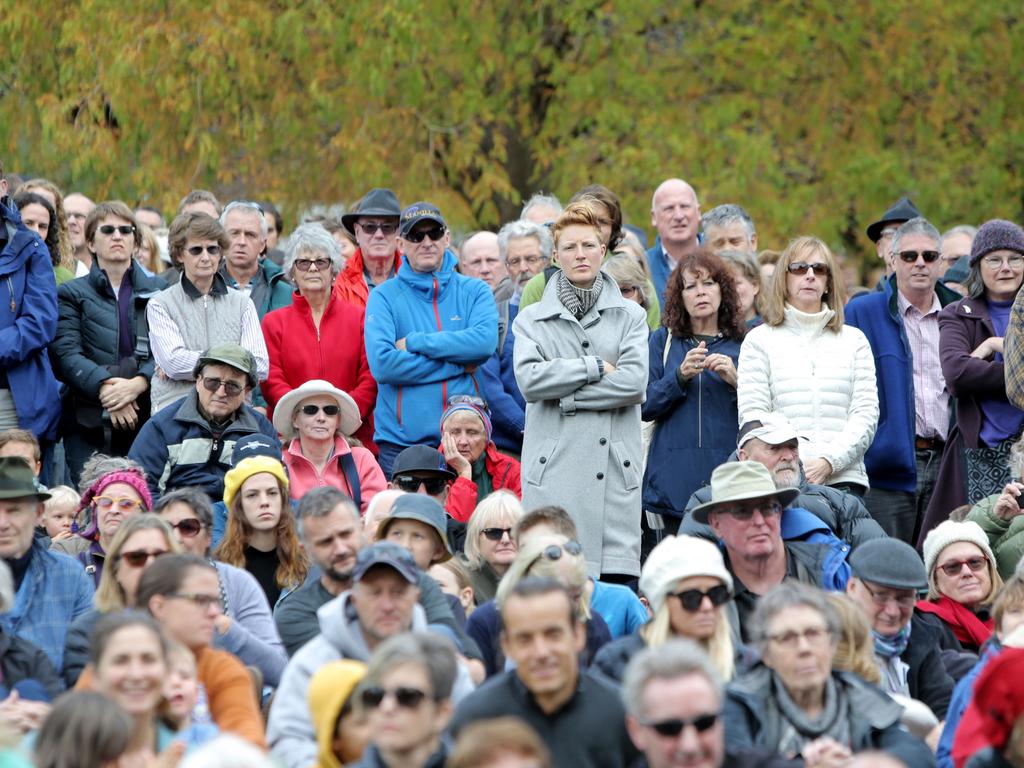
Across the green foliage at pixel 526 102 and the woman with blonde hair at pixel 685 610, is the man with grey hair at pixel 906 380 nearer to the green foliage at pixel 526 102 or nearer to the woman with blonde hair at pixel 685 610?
the woman with blonde hair at pixel 685 610

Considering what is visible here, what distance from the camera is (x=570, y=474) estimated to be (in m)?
10.1

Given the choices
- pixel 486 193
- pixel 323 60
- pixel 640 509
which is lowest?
pixel 640 509

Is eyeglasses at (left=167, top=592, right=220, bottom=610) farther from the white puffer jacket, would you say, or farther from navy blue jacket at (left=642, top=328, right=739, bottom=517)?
the white puffer jacket

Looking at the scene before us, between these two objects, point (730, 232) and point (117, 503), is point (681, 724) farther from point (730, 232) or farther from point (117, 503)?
point (730, 232)

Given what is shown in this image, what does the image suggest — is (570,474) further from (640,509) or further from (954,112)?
(954,112)

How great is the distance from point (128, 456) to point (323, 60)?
7.60m

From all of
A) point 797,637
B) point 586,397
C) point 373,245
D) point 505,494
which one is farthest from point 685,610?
point 373,245

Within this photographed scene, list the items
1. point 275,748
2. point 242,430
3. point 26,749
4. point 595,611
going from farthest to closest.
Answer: point 242,430, point 595,611, point 275,748, point 26,749

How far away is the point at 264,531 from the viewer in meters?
9.95

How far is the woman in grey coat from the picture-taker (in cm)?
1003

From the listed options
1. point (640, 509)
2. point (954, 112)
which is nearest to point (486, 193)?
point (954, 112)

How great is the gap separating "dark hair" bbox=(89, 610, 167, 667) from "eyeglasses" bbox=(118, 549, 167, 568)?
115cm

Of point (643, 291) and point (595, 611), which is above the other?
point (643, 291)

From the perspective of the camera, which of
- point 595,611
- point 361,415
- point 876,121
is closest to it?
point 595,611
